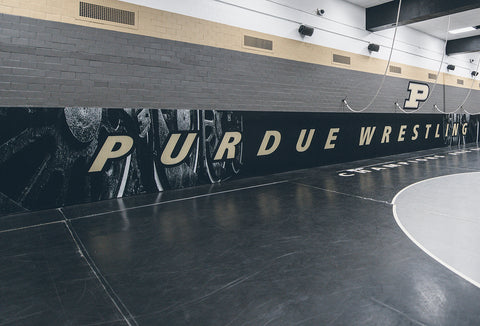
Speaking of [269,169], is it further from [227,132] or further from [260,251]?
[260,251]

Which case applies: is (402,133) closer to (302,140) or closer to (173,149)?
(302,140)

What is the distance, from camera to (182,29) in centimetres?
481

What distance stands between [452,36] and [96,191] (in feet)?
40.1

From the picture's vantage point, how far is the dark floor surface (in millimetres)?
1554

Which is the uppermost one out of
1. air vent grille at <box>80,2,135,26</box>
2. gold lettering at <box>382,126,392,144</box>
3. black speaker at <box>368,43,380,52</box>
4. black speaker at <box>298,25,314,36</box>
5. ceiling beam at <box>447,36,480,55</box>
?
ceiling beam at <box>447,36,480,55</box>

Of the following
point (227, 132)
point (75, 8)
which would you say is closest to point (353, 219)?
point (227, 132)

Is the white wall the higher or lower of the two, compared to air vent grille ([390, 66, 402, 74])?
higher

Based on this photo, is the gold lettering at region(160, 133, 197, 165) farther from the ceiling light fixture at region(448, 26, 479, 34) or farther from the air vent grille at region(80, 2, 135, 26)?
the ceiling light fixture at region(448, 26, 479, 34)

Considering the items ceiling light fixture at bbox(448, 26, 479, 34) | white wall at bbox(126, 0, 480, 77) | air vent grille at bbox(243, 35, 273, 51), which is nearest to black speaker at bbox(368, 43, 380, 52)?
white wall at bbox(126, 0, 480, 77)

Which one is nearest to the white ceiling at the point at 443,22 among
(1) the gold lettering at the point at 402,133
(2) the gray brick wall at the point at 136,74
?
(2) the gray brick wall at the point at 136,74

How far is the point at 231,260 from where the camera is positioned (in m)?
2.20

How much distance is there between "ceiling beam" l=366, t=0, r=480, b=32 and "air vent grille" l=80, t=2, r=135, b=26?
242 inches

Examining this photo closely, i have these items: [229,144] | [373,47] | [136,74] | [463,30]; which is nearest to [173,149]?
[229,144]

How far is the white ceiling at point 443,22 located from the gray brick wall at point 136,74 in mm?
2225
